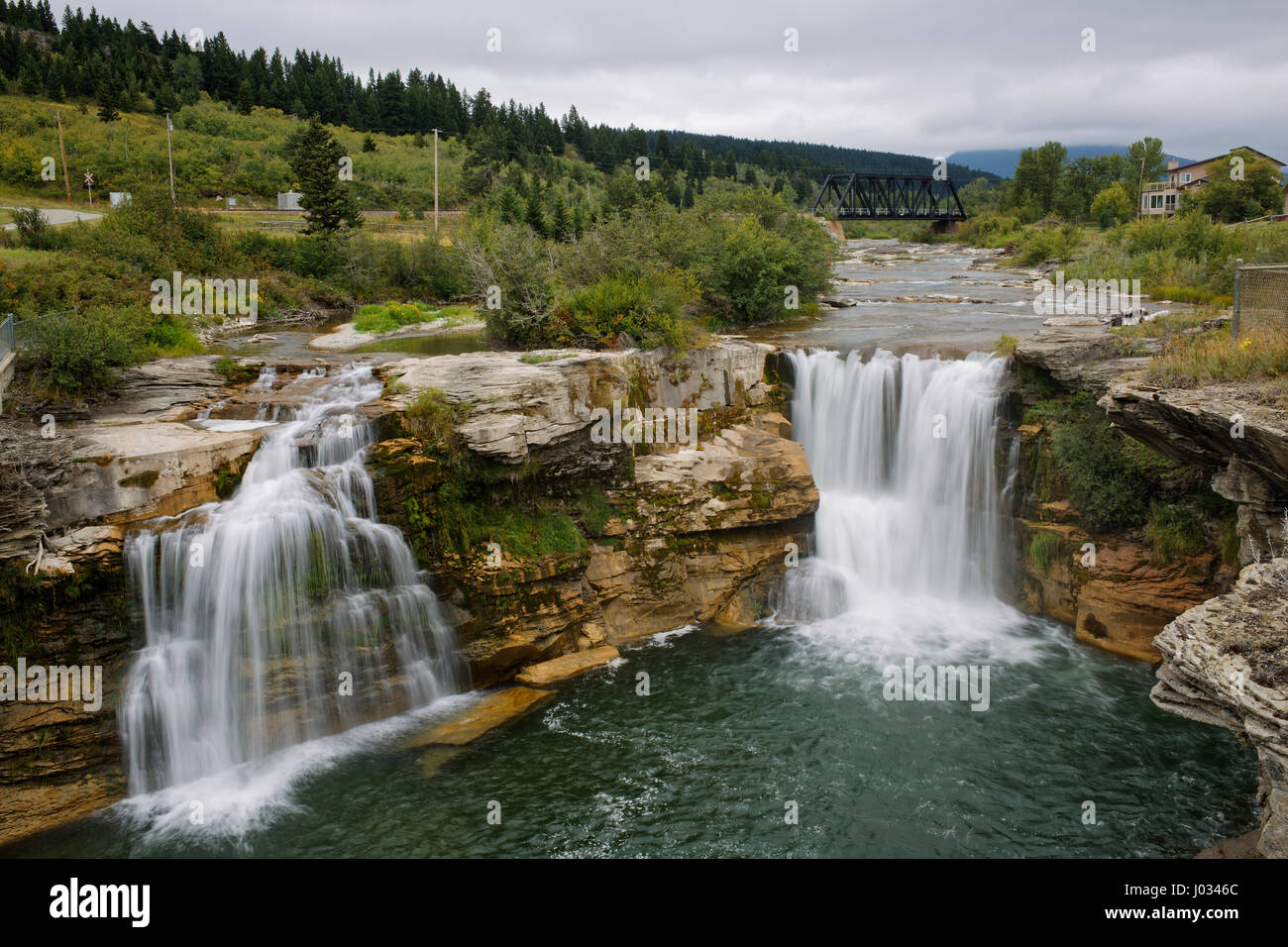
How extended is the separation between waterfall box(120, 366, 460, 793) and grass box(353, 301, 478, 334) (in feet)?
45.1

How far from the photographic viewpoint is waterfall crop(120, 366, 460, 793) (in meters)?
12.4

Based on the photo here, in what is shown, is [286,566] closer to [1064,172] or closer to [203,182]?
[203,182]

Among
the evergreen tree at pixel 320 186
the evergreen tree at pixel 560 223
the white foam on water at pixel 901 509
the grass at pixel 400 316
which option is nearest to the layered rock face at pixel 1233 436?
the white foam on water at pixel 901 509

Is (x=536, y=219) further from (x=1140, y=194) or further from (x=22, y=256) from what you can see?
(x=1140, y=194)

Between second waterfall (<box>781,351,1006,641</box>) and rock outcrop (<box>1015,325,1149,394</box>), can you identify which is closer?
rock outcrop (<box>1015,325,1149,394</box>)

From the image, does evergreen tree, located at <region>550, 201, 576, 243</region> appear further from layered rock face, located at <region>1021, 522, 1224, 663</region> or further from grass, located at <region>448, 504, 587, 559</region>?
layered rock face, located at <region>1021, 522, 1224, 663</region>

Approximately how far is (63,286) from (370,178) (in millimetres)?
43074

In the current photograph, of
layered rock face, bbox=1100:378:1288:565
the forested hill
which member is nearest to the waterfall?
layered rock face, bbox=1100:378:1288:565

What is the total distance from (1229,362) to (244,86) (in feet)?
284

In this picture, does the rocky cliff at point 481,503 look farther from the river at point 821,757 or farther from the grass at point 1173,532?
the grass at point 1173,532

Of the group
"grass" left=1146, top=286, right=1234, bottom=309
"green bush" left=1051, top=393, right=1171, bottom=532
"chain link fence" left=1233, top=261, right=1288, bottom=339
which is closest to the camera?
"chain link fence" left=1233, top=261, right=1288, bottom=339

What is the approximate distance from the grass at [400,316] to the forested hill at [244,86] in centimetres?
4128

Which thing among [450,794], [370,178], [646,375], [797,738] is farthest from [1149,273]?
[370,178]

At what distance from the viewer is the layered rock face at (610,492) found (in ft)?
49.5
